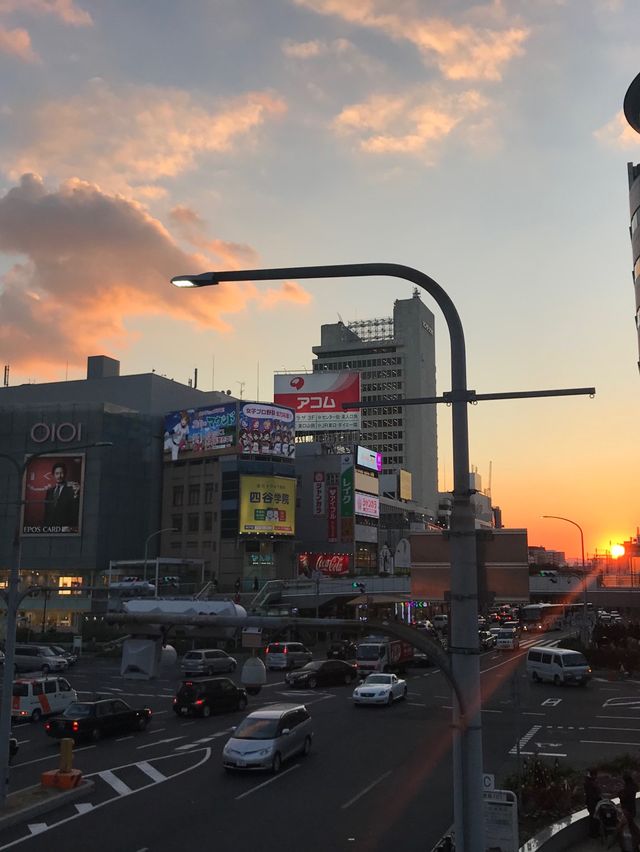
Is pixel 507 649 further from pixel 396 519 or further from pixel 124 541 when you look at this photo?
pixel 396 519

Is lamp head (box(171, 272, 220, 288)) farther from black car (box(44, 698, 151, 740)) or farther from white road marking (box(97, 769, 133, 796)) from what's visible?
black car (box(44, 698, 151, 740))

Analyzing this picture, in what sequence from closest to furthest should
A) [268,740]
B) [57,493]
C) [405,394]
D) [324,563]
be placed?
[268,740] < [57,493] < [324,563] < [405,394]

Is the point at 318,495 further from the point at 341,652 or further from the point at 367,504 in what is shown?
the point at 341,652

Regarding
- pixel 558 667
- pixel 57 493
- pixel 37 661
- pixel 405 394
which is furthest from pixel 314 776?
pixel 405 394

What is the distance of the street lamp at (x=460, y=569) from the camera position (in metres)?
8.01

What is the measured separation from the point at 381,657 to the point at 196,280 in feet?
148

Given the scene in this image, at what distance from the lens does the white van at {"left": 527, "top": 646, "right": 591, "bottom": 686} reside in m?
43.8

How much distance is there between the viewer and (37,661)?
51.0 m

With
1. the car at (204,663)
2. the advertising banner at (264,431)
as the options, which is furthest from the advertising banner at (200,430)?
the car at (204,663)

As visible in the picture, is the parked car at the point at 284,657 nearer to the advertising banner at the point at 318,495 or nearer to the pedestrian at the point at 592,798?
the pedestrian at the point at 592,798

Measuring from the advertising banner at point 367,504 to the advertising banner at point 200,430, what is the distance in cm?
2281

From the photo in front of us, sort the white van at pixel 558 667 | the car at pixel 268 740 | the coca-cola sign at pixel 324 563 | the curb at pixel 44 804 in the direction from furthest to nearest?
1. the coca-cola sign at pixel 324 563
2. the white van at pixel 558 667
3. the car at pixel 268 740
4. the curb at pixel 44 804

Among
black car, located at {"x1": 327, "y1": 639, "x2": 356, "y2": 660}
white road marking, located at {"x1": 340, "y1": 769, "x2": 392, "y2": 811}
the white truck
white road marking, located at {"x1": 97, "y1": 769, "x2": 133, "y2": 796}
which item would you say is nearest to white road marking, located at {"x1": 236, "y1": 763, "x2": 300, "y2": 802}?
white road marking, located at {"x1": 340, "y1": 769, "x2": 392, "y2": 811}

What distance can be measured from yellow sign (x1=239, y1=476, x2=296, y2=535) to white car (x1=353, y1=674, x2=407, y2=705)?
58.7 meters
